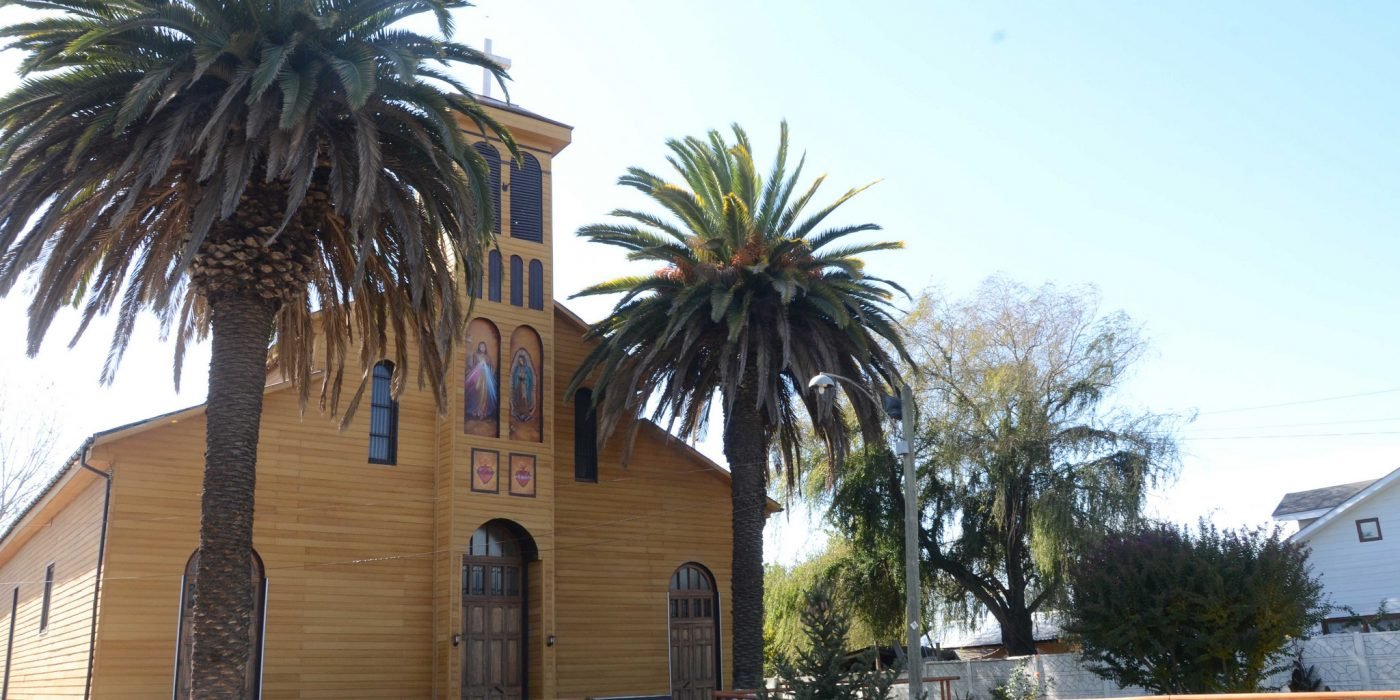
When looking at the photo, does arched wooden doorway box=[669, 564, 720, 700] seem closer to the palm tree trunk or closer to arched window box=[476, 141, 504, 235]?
arched window box=[476, 141, 504, 235]

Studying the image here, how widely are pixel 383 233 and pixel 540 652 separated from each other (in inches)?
425

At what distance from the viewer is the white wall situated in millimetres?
35281

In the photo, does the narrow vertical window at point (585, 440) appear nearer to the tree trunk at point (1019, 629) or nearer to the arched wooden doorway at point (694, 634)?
the arched wooden doorway at point (694, 634)

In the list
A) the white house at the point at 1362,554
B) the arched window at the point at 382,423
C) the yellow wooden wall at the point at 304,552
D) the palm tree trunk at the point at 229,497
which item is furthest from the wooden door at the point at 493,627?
the white house at the point at 1362,554

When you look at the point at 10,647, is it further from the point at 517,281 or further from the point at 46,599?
the point at 517,281

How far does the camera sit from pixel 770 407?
25312 millimetres

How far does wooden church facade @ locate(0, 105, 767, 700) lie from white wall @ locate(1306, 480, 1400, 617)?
19711 millimetres

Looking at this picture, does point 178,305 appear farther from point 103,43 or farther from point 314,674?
point 314,674

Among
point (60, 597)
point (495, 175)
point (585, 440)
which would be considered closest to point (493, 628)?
point (585, 440)

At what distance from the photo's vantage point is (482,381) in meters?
26.1

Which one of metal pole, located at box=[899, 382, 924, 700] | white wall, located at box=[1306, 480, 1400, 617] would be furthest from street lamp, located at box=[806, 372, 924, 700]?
white wall, located at box=[1306, 480, 1400, 617]

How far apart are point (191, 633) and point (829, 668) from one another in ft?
38.1

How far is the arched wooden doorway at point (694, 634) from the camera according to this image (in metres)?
28.1

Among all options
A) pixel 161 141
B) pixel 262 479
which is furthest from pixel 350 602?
pixel 161 141
